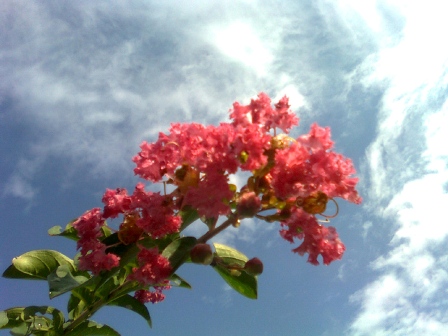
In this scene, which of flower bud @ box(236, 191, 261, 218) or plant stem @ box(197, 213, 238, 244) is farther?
plant stem @ box(197, 213, 238, 244)

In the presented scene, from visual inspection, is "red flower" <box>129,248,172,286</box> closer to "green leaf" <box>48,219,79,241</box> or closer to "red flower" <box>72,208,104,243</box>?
"red flower" <box>72,208,104,243</box>

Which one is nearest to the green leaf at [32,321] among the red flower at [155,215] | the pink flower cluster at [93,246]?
the pink flower cluster at [93,246]

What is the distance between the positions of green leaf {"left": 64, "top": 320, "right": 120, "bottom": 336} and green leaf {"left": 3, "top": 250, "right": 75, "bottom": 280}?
0.99ft

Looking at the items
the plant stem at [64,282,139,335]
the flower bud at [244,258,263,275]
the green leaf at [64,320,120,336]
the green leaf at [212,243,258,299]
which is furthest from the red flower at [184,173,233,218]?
the green leaf at [64,320,120,336]

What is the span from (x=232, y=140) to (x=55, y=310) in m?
1.27

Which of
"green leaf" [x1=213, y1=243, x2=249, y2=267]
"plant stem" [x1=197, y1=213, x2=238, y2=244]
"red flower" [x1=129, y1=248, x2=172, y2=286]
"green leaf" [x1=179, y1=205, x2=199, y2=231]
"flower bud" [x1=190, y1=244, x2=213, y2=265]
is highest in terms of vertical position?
"green leaf" [x1=179, y1=205, x2=199, y2=231]

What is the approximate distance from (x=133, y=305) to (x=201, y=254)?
29.1 inches

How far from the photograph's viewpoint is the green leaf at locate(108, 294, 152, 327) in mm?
2277

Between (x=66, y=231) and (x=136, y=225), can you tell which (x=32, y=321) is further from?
(x=136, y=225)

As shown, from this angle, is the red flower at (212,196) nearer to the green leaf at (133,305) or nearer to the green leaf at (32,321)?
the green leaf at (133,305)

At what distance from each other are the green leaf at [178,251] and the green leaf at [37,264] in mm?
632

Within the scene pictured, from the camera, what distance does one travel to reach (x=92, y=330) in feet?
7.52

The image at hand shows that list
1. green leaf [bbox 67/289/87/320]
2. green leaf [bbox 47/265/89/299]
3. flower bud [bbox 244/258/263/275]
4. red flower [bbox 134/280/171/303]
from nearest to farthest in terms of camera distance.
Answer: green leaf [bbox 47/265/89/299], flower bud [bbox 244/258/263/275], green leaf [bbox 67/289/87/320], red flower [bbox 134/280/171/303]

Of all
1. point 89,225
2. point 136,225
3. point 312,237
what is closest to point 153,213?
point 136,225
